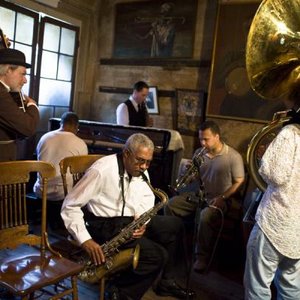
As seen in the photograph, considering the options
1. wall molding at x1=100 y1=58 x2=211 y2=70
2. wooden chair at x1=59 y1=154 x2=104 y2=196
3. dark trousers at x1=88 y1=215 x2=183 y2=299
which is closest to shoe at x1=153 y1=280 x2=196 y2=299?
dark trousers at x1=88 y1=215 x2=183 y2=299

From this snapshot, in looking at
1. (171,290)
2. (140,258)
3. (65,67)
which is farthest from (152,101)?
(140,258)

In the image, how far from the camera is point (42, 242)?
2.05m

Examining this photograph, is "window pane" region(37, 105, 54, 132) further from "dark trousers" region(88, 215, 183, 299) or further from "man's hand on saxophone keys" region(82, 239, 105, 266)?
"man's hand on saxophone keys" region(82, 239, 105, 266)

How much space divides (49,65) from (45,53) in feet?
0.57

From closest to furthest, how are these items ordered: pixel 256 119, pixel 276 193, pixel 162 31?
pixel 276 193 → pixel 256 119 → pixel 162 31

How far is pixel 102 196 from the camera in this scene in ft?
7.10

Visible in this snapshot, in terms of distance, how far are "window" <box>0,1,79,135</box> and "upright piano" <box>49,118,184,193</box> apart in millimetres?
1101

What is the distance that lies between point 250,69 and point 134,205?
108cm

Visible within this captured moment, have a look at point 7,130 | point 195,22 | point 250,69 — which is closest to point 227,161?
point 250,69

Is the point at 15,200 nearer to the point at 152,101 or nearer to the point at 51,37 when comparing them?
the point at 152,101

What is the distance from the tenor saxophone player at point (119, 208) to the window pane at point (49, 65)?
304 centimetres

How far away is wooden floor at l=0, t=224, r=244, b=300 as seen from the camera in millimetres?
2562

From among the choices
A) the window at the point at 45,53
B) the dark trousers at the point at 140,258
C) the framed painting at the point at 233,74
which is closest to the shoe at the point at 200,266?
the dark trousers at the point at 140,258

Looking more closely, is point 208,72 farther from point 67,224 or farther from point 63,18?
point 67,224
